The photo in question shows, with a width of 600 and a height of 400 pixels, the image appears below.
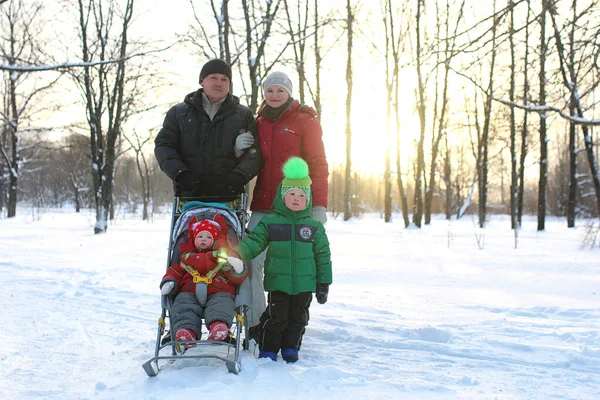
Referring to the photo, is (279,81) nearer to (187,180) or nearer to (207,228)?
(187,180)

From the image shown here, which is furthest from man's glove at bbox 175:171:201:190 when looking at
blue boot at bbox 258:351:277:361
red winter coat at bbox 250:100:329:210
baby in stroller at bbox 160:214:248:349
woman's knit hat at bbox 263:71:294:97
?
blue boot at bbox 258:351:277:361

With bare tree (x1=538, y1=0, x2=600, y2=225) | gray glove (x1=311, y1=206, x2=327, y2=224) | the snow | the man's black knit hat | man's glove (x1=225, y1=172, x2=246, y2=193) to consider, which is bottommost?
the snow

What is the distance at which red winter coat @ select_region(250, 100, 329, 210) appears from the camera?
3.65m

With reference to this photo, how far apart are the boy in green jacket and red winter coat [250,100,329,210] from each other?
294 mm

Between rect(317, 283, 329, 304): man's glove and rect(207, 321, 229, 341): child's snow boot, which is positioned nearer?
rect(207, 321, 229, 341): child's snow boot

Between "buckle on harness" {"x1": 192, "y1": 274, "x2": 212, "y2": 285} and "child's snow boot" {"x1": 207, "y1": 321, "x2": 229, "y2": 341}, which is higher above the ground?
"buckle on harness" {"x1": 192, "y1": 274, "x2": 212, "y2": 285}

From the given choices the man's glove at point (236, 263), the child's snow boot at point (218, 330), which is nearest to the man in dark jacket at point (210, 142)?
the man's glove at point (236, 263)

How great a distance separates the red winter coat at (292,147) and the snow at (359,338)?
51.1 inches

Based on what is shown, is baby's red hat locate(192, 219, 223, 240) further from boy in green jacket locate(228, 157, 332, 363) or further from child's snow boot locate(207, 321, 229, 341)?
child's snow boot locate(207, 321, 229, 341)

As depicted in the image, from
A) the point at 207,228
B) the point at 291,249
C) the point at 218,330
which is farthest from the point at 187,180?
the point at 218,330

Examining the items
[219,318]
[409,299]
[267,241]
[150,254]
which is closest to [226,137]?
[267,241]

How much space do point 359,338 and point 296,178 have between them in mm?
1502

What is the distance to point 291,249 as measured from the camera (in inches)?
129

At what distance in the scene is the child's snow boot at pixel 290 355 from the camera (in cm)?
324
